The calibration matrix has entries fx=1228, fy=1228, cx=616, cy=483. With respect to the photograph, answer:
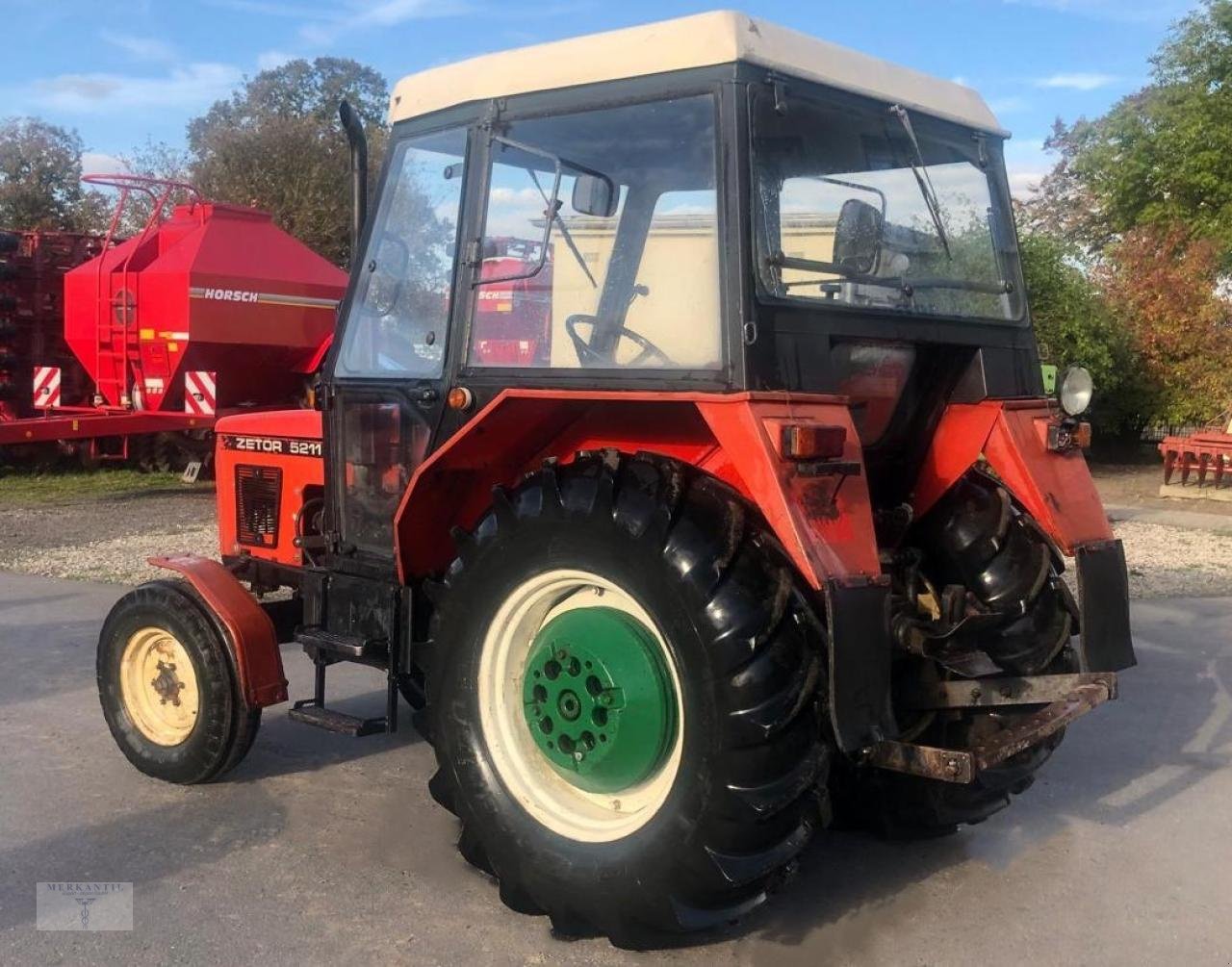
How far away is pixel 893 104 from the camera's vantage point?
3705 mm

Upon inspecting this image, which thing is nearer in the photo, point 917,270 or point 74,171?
point 917,270

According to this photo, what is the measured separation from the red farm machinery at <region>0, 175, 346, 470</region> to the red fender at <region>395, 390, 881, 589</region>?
8.55 metres

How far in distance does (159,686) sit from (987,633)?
307 cm

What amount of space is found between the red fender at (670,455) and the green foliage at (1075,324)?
12948mm

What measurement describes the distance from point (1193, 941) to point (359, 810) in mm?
2776

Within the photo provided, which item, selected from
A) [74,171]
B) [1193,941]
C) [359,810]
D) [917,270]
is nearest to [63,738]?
[359,810]

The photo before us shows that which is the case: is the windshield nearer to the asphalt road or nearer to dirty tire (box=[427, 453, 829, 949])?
dirty tire (box=[427, 453, 829, 949])

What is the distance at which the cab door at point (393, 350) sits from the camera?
13.1 ft

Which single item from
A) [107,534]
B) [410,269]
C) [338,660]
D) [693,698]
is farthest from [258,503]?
[107,534]

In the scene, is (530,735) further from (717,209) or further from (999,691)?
(717,209)

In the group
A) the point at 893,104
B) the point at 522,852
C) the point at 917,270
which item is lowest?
the point at 522,852

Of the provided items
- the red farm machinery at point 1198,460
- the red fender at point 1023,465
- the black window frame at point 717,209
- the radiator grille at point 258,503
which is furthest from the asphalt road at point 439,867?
the red farm machinery at point 1198,460

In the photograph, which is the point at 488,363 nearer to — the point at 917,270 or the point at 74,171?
the point at 917,270

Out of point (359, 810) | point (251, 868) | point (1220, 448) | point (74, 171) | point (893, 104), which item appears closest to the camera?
point (893, 104)
